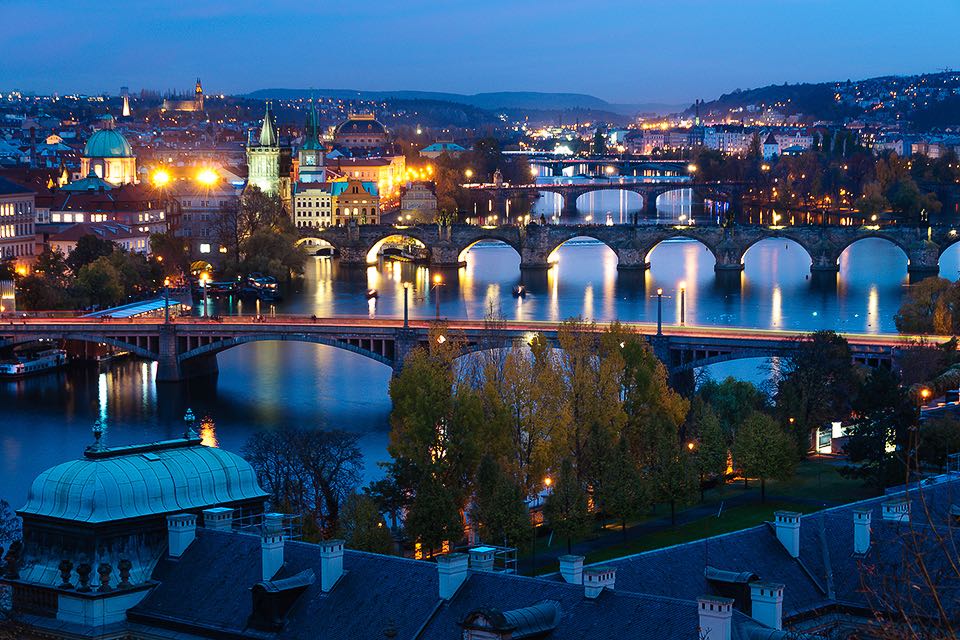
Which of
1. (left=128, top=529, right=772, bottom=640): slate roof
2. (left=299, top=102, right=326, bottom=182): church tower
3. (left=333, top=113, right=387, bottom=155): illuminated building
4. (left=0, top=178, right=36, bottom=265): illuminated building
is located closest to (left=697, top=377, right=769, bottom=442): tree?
(left=128, top=529, right=772, bottom=640): slate roof

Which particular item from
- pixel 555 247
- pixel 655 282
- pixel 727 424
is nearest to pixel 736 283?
pixel 655 282

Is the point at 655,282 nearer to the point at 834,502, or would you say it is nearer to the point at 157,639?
the point at 834,502

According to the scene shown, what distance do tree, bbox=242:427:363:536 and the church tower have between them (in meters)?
86.7

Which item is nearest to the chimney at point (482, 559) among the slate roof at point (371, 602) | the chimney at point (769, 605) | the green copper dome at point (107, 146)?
the slate roof at point (371, 602)

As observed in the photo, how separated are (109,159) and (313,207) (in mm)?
13143

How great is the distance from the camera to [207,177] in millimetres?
118312

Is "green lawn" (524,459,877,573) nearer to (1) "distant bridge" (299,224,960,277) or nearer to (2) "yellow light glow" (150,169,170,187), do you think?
(1) "distant bridge" (299,224,960,277)

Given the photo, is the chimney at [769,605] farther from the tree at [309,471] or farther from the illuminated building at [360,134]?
the illuminated building at [360,134]

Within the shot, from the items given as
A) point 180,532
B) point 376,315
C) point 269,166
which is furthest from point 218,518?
point 269,166

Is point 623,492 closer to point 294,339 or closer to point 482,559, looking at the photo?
point 482,559

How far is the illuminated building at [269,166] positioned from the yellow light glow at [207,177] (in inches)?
86.1

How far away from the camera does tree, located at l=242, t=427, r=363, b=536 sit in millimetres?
33062

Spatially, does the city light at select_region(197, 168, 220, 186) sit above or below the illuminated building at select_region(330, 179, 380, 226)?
above

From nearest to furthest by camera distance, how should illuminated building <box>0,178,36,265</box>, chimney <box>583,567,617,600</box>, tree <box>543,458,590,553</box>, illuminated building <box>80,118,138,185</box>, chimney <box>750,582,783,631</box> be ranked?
chimney <box>583,567,617,600</box> < chimney <box>750,582,783,631</box> < tree <box>543,458,590,553</box> < illuminated building <box>0,178,36,265</box> < illuminated building <box>80,118,138,185</box>
